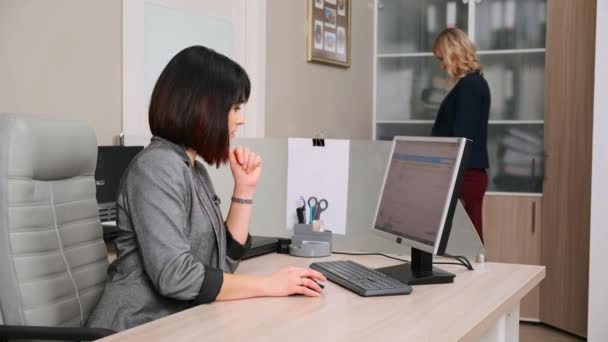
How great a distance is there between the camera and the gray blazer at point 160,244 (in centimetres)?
152

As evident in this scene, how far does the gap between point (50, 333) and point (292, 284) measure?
0.51 metres

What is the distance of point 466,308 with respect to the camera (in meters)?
1.55

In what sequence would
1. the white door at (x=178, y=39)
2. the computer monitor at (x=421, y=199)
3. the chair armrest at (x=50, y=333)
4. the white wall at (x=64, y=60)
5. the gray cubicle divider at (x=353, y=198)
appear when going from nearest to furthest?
1. the chair armrest at (x=50, y=333)
2. the computer monitor at (x=421, y=199)
3. the gray cubicle divider at (x=353, y=198)
4. the white wall at (x=64, y=60)
5. the white door at (x=178, y=39)

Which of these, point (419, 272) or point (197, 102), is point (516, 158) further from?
point (197, 102)

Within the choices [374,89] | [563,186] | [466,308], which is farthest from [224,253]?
[374,89]

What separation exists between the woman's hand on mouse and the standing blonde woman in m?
2.16

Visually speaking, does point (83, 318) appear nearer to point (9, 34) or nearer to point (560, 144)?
point (9, 34)

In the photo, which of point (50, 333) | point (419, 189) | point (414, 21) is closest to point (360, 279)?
point (419, 189)

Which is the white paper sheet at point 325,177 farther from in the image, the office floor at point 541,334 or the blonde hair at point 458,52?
the office floor at point 541,334

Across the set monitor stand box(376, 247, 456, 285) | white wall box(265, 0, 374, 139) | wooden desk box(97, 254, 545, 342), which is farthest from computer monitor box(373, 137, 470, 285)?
white wall box(265, 0, 374, 139)

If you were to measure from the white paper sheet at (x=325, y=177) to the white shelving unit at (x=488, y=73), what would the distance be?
2.22 metres

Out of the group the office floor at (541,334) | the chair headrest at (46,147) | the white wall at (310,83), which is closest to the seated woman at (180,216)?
the chair headrest at (46,147)

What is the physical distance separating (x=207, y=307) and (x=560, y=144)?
2.96 m

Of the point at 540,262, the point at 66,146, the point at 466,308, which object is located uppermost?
the point at 66,146
